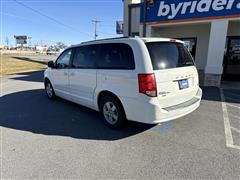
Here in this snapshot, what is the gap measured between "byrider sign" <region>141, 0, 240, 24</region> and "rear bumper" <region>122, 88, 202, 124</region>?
5.98 m

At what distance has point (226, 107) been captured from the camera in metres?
5.70

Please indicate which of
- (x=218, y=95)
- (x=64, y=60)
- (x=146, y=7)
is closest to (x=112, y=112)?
(x=64, y=60)

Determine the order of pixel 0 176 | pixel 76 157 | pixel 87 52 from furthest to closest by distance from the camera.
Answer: pixel 87 52
pixel 76 157
pixel 0 176

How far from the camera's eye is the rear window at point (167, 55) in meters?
3.49

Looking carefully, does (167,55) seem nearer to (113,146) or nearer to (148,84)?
(148,84)

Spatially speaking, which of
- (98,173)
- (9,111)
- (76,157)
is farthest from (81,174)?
(9,111)

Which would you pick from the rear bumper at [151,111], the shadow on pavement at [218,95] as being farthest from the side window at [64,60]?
the shadow on pavement at [218,95]

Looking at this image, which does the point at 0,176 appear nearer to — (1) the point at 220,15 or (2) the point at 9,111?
(2) the point at 9,111

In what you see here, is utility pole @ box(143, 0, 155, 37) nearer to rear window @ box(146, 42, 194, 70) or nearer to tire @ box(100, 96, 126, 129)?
rear window @ box(146, 42, 194, 70)

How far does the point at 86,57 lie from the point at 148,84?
2055 millimetres

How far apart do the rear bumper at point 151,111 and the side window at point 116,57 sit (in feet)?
2.31

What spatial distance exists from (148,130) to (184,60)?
167cm

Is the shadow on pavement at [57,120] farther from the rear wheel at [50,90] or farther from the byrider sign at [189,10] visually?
the byrider sign at [189,10]

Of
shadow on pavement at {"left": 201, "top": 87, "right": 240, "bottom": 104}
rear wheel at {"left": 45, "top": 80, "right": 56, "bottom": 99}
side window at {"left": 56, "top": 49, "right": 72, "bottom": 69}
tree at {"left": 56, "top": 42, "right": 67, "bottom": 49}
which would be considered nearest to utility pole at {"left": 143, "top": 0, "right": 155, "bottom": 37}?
shadow on pavement at {"left": 201, "top": 87, "right": 240, "bottom": 104}
